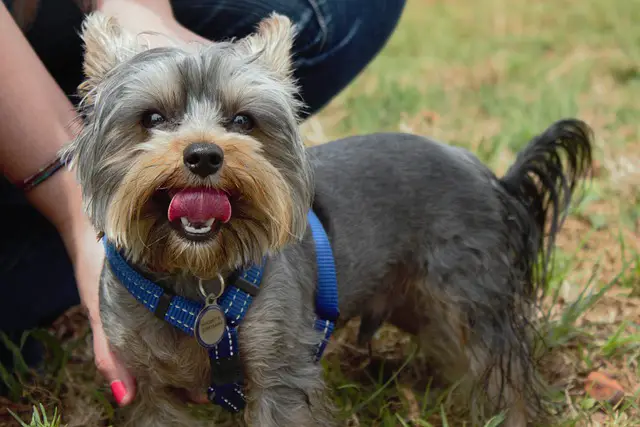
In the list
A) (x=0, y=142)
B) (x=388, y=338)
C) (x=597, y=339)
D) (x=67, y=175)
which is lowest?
(x=597, y=339)

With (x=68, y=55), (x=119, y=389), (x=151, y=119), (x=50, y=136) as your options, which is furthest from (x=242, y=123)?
(x=68, y=55)

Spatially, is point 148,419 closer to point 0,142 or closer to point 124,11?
point 0,142

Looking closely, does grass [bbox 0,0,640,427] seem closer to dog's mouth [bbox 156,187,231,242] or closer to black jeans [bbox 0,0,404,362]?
black jeans [bbox 0,0,404,362]

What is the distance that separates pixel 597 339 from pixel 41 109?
7.13 ft

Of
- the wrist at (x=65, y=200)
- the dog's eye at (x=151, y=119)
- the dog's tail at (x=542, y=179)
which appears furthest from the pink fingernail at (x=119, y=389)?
the dog's tail at (x=542, y=179)

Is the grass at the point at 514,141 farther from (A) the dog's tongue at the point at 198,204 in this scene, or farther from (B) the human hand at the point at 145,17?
(B) the human hand at the point at 145,17

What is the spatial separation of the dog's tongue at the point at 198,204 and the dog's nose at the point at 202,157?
54 millimetres

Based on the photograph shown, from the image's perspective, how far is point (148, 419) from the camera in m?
2.56

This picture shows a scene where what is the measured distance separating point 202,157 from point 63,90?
1.57 meters

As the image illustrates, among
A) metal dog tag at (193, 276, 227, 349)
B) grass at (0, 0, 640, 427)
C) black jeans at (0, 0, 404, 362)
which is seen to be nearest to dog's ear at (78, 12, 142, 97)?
metal dog tag at (193, 276, 227, 349)

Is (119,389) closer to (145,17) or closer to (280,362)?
(280,362)

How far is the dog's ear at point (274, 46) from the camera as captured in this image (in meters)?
2.36

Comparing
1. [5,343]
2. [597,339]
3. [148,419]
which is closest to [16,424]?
[5,343]

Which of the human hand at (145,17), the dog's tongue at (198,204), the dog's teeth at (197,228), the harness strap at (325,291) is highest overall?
the human hand at (145,17)
